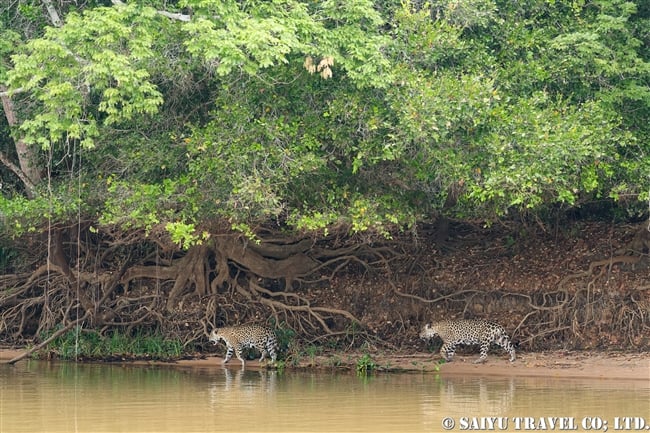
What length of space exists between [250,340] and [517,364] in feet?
11.7

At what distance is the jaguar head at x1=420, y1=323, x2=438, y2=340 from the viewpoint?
14.5 meters

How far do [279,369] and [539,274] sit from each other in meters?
3.76

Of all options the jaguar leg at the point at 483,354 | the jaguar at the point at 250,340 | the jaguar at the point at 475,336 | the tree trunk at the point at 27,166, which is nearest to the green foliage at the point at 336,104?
the tree trunk at the point at 27,166

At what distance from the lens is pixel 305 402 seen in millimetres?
10812

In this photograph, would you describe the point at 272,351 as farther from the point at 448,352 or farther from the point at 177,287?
Result: the point at 448,352

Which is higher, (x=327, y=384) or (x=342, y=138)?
(x=342, y=138)

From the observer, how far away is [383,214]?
40.6ft

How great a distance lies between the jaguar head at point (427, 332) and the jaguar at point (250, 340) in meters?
2.01

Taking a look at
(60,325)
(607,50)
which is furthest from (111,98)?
(60,325)

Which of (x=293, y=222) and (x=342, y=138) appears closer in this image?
(x=342, y=138)

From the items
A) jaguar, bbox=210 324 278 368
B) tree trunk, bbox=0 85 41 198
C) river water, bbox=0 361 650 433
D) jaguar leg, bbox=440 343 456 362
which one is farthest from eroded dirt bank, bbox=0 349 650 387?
tree trunk, bbox=0 85 41 198

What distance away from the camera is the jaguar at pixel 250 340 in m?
14.8

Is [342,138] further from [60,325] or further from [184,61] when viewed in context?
[60,325]

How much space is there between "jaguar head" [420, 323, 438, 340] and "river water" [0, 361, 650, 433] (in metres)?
1.03
